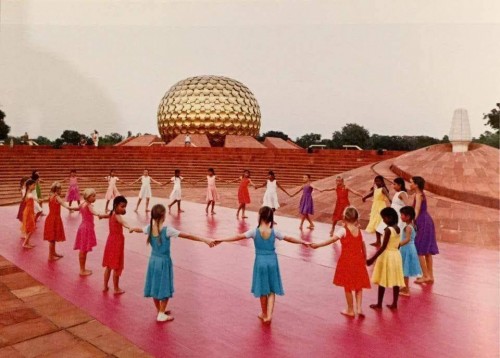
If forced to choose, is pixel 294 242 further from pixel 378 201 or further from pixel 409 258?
pixel 378 201

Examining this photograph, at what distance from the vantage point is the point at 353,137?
64688 millimetres

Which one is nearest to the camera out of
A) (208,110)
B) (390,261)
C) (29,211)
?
(390,261)

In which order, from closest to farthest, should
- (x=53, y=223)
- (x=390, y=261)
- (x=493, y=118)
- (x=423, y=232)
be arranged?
(x=390, y=261) < (x=423, y=232) < (x=53, y=223) < (x=493, y=118)

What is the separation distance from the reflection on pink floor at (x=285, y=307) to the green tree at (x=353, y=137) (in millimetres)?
58226

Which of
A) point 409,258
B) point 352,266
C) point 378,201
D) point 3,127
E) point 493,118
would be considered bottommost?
point 409,258

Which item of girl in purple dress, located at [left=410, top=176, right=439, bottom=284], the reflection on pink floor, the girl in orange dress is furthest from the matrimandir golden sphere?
girl in purple dress, located at [left=410, top=176, right=439, bottom=284]

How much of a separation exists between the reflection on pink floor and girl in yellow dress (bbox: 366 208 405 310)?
0.34m

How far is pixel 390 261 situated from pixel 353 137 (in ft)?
205

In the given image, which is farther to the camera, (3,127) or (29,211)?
(3,127)

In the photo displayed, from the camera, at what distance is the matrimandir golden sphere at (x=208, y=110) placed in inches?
1518

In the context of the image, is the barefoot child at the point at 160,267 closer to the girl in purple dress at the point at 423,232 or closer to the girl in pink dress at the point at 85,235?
the girl in pink dress at the point at 85,235

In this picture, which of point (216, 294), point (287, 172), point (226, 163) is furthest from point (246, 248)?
point (226, 163)

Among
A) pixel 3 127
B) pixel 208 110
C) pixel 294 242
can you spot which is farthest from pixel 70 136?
pixel 294 242

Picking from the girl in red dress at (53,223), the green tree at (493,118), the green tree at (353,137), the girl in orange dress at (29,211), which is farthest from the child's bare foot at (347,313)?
the green tree at (353,137)
